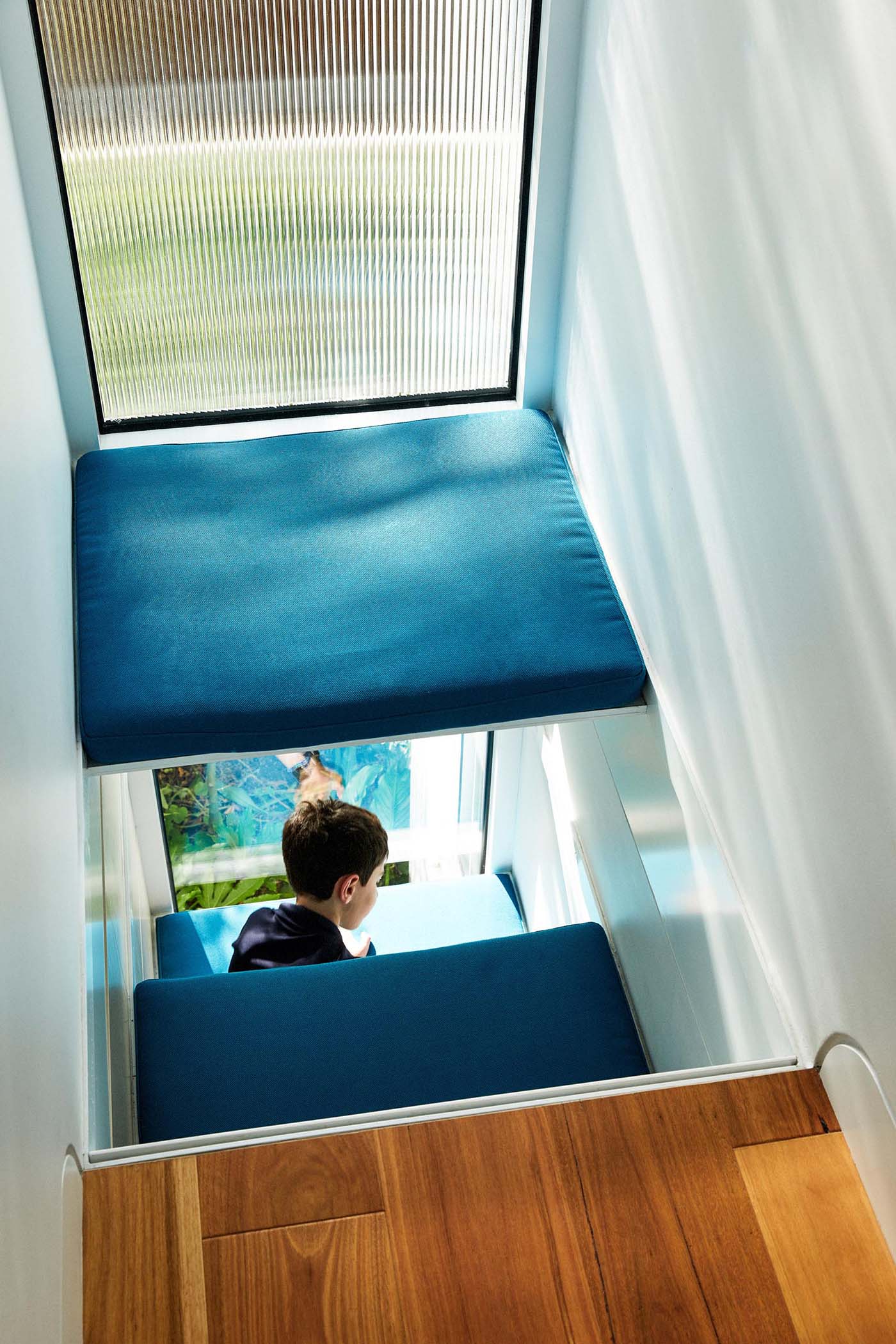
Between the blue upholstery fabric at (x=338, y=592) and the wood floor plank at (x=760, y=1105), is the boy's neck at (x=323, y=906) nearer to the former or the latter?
the blue upholstery fabric at (x=338, y=592)

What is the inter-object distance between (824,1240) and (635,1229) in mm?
216

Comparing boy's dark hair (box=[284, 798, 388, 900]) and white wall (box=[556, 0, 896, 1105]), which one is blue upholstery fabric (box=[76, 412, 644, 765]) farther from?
boy's dark hair (box=[284, 798, 388, 900])

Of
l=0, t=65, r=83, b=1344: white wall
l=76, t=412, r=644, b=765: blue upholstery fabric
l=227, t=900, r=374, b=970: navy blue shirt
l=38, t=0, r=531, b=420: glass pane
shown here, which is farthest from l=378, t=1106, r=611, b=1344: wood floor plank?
l=38, t=0, r=531, b=420: glass pane

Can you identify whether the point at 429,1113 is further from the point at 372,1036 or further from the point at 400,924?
the point at 400,924

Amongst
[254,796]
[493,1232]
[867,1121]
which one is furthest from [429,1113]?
[254,796]

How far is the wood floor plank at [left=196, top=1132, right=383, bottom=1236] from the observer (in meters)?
1.46

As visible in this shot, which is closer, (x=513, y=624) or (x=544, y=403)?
(x=513, y=624)

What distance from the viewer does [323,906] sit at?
2586 millimetres

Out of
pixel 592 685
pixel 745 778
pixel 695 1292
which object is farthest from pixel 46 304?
pixel 695 1292

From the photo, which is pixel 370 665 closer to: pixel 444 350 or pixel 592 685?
pixel 592 685

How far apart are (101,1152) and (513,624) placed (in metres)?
1.09

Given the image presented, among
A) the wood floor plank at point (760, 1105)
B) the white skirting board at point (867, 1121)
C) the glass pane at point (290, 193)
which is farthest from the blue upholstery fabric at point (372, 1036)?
the glass pane at point (290, 193)

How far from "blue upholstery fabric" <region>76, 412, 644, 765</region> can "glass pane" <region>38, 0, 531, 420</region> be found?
22 cm

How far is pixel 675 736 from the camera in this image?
2016 millimetres
